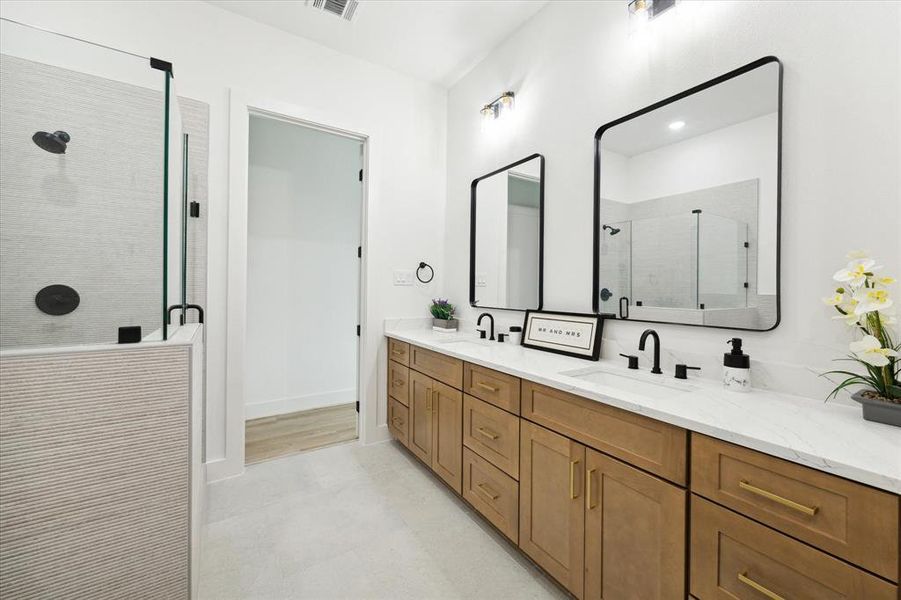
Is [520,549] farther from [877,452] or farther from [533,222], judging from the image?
[533,222]

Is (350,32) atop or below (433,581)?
atop

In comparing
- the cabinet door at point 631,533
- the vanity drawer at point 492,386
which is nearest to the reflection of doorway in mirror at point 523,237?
the vanity drawer at point 492,386

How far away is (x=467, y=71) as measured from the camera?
9.77ft

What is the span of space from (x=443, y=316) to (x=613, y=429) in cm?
188

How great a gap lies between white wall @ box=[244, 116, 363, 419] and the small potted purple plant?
80cm

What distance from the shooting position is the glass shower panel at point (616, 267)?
→ 1.81 metres

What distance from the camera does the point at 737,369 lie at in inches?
51.9

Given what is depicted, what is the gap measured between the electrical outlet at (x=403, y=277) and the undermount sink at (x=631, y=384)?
5.58ft

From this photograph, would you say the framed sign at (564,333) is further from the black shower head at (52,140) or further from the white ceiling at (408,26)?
the black shower head at (52,140)

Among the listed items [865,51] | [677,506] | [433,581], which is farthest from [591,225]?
[433,581]

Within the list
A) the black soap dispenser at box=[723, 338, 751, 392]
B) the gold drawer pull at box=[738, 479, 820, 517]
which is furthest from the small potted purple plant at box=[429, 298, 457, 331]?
the gold drawer pull at box=[738, 479, 820, 517]

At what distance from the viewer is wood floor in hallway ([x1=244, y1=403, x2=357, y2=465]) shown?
276 centimetres

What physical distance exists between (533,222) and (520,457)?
1.39 meters

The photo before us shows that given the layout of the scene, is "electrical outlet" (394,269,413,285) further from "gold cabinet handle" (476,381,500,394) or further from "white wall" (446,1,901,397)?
Answer: "gold cabinet handle" (476,381,500,394)
